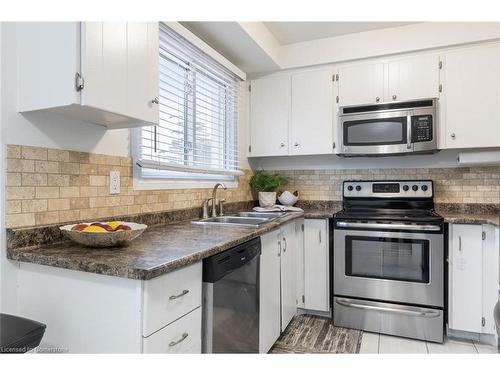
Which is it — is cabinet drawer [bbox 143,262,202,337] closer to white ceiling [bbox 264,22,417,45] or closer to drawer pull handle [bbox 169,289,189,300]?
drawer pull handle [bbox 169,289,189,300]

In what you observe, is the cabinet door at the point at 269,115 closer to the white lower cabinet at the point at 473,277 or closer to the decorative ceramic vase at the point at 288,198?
the decorative ceramic vase at the point at 288,198

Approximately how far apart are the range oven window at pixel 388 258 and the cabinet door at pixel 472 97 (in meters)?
0.89

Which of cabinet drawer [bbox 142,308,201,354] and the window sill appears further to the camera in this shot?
the window sill

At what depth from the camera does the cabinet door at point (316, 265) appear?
8.68 feet

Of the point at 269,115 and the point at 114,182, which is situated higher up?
the point at 269,115

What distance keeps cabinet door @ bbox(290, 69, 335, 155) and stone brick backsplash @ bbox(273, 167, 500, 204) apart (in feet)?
1.21

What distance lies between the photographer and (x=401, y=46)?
262 centimetres

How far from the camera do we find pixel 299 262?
268 centimetres

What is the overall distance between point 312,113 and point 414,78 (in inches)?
33.6

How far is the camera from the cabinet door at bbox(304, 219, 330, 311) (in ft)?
8.68

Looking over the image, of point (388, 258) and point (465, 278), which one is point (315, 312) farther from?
point (465, 278)

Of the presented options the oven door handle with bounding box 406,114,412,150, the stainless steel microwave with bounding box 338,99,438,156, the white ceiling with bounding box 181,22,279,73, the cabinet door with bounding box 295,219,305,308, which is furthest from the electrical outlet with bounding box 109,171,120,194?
the oven door handle with bounding box 406,114,412,150

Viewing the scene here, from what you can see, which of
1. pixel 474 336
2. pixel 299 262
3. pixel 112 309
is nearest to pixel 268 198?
pixel 299 262
